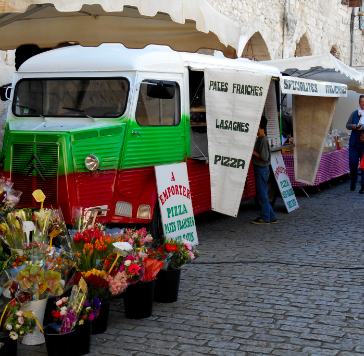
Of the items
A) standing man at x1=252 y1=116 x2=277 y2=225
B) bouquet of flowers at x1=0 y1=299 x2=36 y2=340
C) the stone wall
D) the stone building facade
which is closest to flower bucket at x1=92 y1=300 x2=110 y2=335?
bouquet of flowers at x1=0 y1=299 x2=36 y2=340

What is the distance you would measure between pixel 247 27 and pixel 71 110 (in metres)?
11.2

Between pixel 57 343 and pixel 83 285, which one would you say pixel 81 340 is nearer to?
pixel 57 343

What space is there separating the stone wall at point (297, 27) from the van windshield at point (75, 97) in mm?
8889

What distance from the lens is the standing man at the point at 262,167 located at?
324 inches

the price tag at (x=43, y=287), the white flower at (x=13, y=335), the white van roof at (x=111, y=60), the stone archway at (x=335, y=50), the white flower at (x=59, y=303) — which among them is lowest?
the stone archway at (x=335, y=50)

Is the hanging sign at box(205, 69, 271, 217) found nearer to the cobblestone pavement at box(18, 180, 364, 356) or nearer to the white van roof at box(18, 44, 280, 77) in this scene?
the white van roof at box(18, 44, 280, 77)

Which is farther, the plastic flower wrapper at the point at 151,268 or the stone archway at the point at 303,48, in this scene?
the stone archway at the point at 303,48

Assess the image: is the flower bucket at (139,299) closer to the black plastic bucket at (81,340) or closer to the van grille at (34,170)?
the black plastic bucket at (81,340)

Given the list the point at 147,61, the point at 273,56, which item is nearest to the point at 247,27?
the point at 273,56

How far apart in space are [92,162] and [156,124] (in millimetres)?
1074

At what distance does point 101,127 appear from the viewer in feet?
20.3

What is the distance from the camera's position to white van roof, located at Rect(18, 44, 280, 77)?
258 inches

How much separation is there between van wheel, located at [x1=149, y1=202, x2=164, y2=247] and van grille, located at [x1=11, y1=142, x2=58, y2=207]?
3.96 feet

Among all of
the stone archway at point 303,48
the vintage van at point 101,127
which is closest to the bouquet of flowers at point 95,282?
the vintage van at point 101,127
